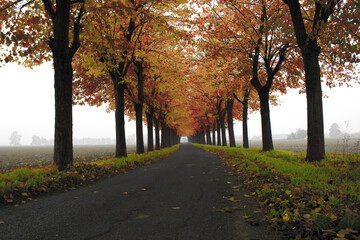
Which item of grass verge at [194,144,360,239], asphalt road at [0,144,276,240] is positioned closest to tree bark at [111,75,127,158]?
asphalt road at [0,144,276,240]

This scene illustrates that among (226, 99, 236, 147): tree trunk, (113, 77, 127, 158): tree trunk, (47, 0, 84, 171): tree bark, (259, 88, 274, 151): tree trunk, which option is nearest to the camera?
(47, 0, 84, 171): tree bark

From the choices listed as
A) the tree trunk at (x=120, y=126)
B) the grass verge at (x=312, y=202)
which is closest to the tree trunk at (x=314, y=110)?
the grass verge at (x=312, y=202)

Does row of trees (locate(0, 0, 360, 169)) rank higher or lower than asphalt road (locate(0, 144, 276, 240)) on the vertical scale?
higher

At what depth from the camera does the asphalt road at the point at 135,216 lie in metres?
3.25

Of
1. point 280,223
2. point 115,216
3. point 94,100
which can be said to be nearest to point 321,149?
point 280,223

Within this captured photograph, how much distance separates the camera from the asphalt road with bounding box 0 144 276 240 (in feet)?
10.7

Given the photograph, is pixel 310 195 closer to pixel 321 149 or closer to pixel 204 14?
pixel 321 149

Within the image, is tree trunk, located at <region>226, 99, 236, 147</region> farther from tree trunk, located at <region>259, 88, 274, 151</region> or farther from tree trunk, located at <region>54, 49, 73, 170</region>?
tree trunk, located at <region>54, 49, 73, 170</region>

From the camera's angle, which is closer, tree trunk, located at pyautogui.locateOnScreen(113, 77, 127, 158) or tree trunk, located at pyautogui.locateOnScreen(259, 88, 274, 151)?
tree trunk, located at pyautogui.locateOnScreen(113, 77, 127, 158)

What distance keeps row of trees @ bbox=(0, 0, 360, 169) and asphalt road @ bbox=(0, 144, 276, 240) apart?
3.52m

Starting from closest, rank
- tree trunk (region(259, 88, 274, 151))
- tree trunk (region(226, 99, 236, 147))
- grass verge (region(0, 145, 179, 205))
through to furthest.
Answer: grass verge (region(0, 145, 179, 205)), tree trunk (region(259, 88, 274, 151)), tree trunk (region(226, 99, 236, 147))

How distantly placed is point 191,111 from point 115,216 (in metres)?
32.4

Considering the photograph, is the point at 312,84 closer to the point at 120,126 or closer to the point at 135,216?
the point at 135,216

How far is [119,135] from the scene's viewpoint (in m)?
13.3
